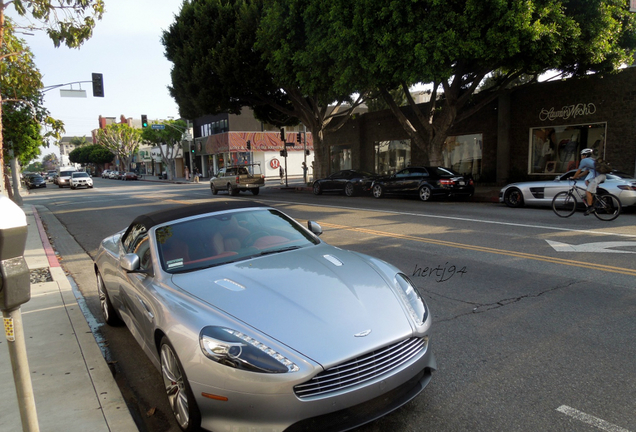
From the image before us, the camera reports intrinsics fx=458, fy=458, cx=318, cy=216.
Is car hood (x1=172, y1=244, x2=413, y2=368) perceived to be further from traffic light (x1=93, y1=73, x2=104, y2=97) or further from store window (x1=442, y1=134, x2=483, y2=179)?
traffic light (x1=93, y1=73, x2=104, y2=97)

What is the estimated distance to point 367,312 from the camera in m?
3.08

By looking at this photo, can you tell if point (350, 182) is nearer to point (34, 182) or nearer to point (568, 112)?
point (568, 112)

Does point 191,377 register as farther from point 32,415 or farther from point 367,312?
point 367,312

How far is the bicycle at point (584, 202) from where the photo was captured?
37.9 ft

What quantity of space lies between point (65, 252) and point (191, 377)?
370 inches

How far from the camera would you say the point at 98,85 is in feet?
78.9

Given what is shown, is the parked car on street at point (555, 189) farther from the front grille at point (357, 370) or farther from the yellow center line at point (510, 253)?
the front grille at point (357, 370)

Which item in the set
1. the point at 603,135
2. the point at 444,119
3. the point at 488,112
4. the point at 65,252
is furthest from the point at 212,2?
the point at 603,135

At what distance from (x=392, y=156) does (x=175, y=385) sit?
27.1 meters

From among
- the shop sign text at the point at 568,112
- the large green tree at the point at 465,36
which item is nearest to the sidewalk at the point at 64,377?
the large green tree at the point at 465,36

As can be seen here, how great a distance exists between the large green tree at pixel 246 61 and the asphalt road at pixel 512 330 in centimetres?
1190

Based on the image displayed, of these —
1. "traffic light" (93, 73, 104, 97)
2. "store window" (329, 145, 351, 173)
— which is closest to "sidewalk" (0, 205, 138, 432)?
"traffic light" (93, 73, 104, 97)

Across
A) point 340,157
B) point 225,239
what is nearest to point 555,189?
point 225,239

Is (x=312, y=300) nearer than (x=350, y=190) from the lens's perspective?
Yes
